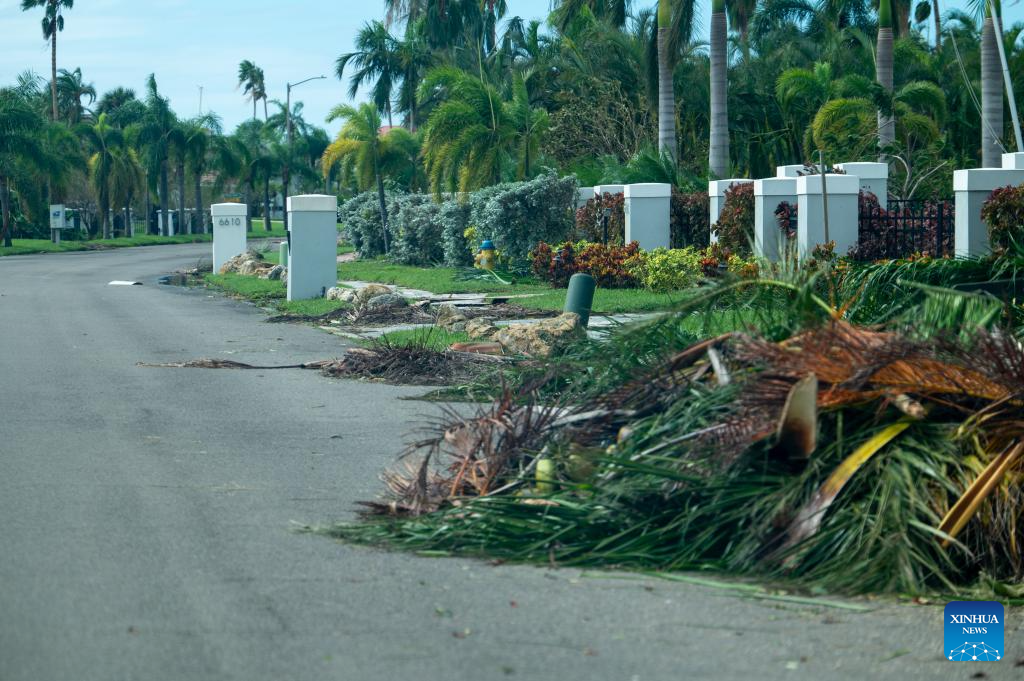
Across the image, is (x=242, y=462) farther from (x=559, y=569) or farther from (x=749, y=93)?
(x=749, y=93)

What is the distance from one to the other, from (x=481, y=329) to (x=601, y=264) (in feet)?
27.2

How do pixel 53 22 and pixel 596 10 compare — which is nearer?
pixel 596 10

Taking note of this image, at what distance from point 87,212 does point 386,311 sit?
65421mm

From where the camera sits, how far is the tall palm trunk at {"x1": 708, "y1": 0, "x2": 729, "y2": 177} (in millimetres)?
28391

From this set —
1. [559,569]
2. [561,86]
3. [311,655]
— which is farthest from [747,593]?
[561,86]

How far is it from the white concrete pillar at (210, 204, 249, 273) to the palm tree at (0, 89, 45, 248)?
22.1 meters

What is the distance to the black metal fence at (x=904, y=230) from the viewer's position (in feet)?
67.4

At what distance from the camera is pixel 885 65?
3019 cm

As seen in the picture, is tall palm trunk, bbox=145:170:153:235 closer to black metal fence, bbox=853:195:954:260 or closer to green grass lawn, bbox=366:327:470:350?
black metal fence, bbox=853:195:954:260

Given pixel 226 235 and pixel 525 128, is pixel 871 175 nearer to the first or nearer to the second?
pixel 525 128

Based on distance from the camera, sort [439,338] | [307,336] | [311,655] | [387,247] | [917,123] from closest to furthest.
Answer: [311,655] < [439,338] < [307,336] < [917,123] < [387,247]


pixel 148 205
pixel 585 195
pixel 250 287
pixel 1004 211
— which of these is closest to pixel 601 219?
pixel 585 195

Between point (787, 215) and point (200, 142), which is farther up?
point (200, 142)

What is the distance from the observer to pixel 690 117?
132ft
